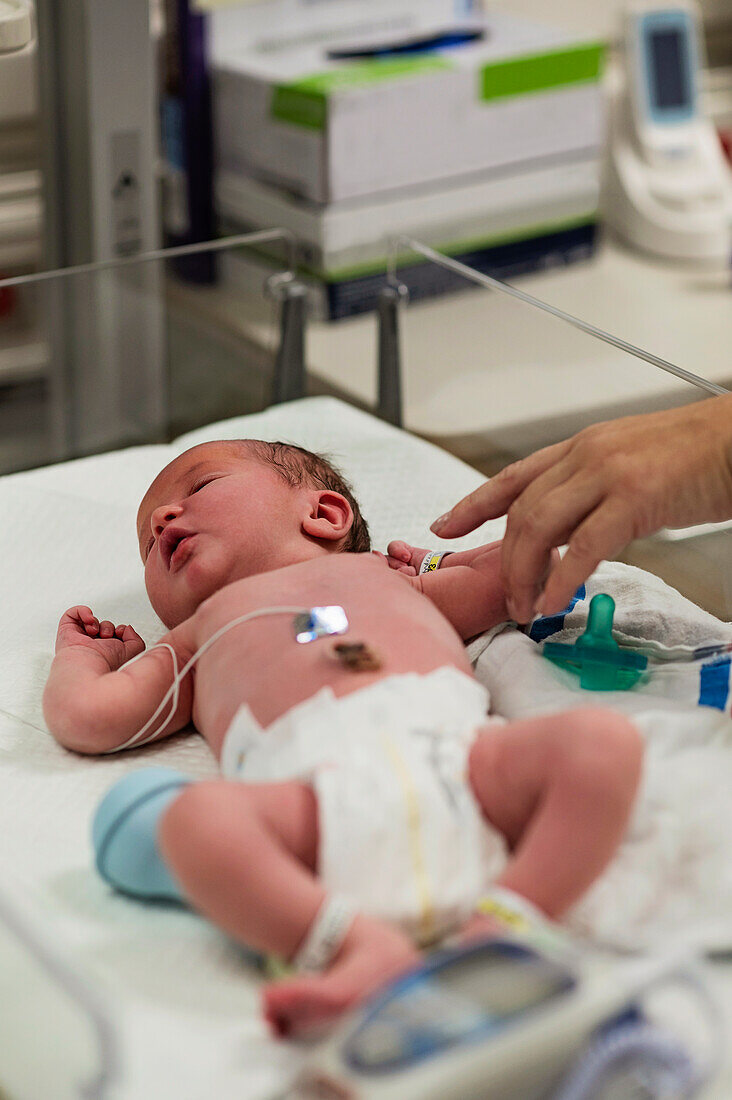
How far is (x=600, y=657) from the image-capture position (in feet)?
3.22

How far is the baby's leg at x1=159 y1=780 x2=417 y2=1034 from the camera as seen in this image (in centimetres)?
65

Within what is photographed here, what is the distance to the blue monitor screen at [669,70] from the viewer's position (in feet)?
6.84

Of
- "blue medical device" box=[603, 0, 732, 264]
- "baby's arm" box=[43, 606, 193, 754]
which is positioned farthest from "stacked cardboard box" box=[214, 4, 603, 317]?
"baby's arm" box=[43, 606, 193, 754]

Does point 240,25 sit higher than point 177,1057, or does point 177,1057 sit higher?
point 240,25

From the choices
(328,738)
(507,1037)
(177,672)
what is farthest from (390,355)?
(507,1037)

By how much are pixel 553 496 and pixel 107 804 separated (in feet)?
1.15

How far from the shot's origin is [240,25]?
1883 mm

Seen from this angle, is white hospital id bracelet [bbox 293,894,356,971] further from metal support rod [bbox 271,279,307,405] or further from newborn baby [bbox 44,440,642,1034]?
metal support rod [bbox 271,279,307,405]

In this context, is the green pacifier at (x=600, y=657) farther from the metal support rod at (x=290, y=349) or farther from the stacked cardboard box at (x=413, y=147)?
the stacked cardboard box at (x=413, y=147)

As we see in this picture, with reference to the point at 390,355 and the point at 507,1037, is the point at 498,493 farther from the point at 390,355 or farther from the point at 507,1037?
the point at 390,355

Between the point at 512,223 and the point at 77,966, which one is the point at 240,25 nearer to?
the point at 512,223

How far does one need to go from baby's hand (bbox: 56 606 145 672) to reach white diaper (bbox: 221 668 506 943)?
19 centimetres

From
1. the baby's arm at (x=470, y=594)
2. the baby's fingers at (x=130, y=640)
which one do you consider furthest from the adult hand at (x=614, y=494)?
the baby's fingers at (x=130, y=640)

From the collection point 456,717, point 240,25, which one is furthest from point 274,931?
point 240,25
